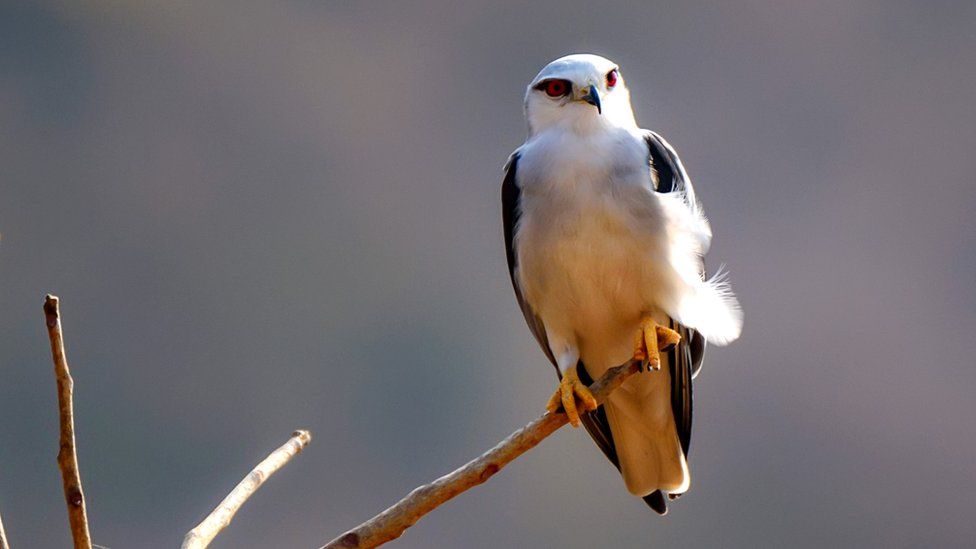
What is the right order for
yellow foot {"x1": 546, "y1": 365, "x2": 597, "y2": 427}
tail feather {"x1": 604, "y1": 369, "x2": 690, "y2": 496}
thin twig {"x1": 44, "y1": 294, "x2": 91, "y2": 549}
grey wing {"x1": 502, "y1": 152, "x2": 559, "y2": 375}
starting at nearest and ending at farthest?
1. thin twig {"x1": 44, "y1": 294, "x2": 91, "y2": 549}
2. yellow foot {"x1": 546, "y1": 365, "x2": 597, "y2": 427}
3. grey wing {"x1": 502, "y1": 152, "x2": 559, "y2": 375}
4. tail feather {"x1": 604, "y1": 369, "x2": 690, "y2": 496}

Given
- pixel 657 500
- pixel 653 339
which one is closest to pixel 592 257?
pixel 653 339

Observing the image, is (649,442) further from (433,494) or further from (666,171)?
(433,494)

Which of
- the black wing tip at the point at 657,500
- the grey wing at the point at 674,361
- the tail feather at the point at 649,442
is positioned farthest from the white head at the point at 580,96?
the black wing tip at the point at 657,500

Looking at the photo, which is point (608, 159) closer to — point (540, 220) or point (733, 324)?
point (540, 220)

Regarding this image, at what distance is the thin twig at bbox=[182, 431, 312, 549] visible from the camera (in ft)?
4.00

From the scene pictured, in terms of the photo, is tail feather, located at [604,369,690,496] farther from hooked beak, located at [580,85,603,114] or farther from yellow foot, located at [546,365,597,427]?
hooked beak, located at [580,85,603,114]

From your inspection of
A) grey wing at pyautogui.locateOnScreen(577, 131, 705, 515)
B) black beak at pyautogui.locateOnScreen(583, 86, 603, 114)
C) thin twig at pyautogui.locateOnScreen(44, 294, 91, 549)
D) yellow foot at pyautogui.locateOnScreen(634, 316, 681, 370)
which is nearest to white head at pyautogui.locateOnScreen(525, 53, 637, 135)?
black beak at pyautogui.locateOnScreen(583, 86, 603, 114)

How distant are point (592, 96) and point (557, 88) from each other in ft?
0.34

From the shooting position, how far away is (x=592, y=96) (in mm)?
2039

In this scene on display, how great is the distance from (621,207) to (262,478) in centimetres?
92

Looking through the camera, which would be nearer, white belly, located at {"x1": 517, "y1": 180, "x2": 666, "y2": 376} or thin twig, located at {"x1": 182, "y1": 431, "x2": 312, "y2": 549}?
thin twig, located at {"x1": 182, "y1": 431, "x2": 312, "y2": 549}

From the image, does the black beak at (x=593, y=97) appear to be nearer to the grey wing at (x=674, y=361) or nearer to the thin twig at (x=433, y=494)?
the grey wing at (x=674, y=361)

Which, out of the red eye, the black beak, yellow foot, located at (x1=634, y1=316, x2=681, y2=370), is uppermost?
the red eye

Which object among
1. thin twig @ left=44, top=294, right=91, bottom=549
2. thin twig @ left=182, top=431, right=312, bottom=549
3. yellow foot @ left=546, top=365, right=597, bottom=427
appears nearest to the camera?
thin twig @ left=44, top=294, right=91, bottom=549
